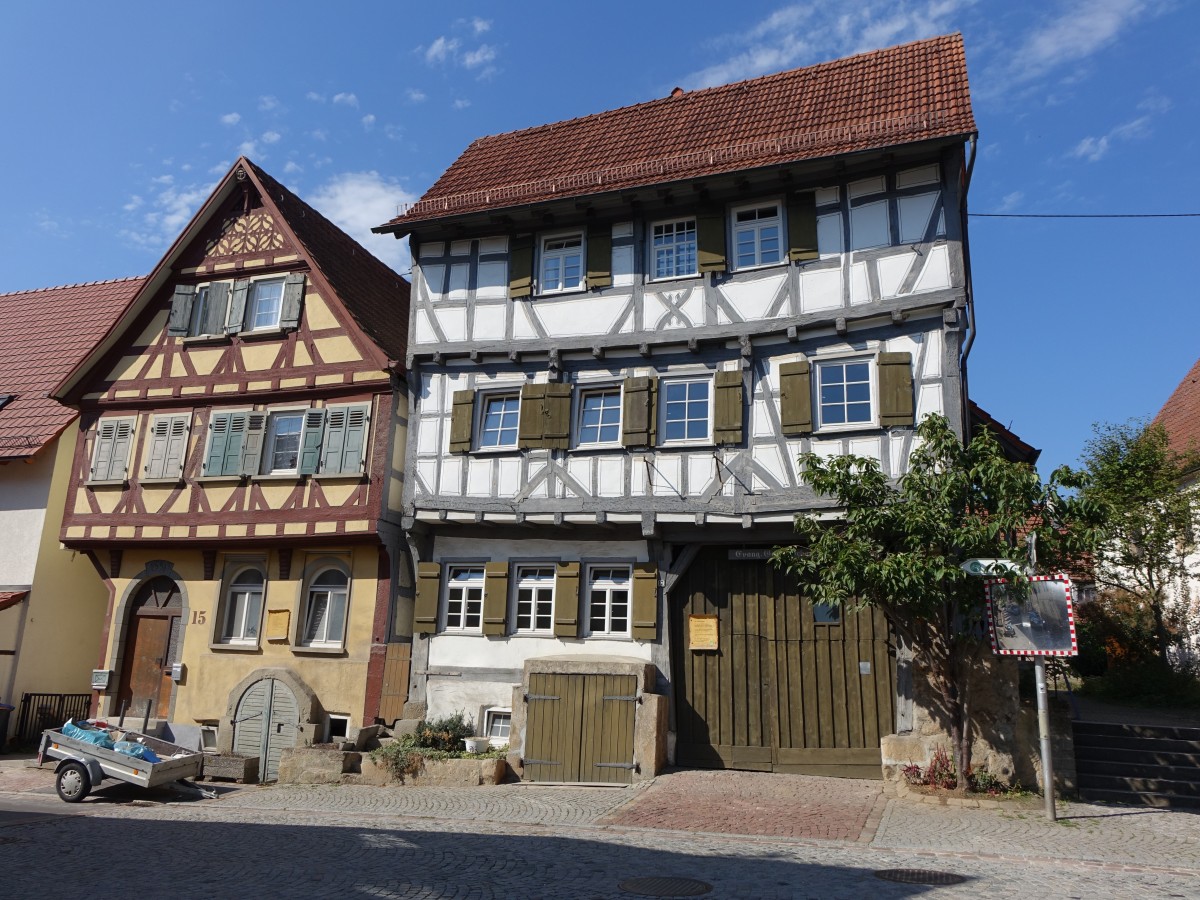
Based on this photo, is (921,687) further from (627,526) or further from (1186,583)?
(1186,583)

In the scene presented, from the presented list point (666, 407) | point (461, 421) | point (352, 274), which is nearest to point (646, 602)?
point (666, 407)

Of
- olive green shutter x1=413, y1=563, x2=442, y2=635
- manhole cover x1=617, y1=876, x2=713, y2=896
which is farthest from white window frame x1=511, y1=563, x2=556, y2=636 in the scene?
manhole cover x1=617, y1=876, x2=713, y2=896

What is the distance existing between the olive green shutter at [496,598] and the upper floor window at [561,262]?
458 centimetres

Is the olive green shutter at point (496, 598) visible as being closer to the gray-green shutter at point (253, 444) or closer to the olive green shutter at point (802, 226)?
the gray-green shutter at point (253, 444)

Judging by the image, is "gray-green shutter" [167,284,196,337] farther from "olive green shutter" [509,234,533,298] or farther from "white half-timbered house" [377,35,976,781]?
"olive green shutter" [509,234,533,298]

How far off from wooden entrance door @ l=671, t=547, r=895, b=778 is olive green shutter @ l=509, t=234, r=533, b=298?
17.2 ft

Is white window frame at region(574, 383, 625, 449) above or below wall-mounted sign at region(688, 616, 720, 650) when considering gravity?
above

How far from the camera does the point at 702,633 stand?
14000mm

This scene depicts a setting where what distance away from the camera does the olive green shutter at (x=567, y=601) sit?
14305mm

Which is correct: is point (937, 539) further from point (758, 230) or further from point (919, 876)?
point (758, 230)

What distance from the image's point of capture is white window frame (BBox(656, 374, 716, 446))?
13953 millimetres

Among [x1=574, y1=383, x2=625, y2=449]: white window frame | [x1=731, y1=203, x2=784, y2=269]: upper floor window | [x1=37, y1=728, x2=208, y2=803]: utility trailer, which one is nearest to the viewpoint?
[x1=37, y1=728, x2=208, y2=803]: utility trailer

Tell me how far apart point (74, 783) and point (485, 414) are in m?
7.79

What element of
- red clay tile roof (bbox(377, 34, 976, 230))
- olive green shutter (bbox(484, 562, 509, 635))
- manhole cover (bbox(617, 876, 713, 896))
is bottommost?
manhole cover (bbox(617, 876, 713, 896))
